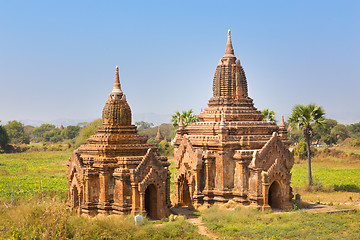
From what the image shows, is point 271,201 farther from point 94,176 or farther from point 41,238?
point 41,238

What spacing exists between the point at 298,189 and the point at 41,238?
22941mm

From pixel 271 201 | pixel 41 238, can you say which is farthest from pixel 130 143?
pixel 271 201

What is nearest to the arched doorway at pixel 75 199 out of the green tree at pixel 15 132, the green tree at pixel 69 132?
the green tree at pixel 15 132

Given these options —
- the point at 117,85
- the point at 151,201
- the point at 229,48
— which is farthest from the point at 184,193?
the point at 229,48

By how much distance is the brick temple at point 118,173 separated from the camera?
20.9 metres

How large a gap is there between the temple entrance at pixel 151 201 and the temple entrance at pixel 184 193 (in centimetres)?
422

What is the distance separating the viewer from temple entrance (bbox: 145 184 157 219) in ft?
72.0

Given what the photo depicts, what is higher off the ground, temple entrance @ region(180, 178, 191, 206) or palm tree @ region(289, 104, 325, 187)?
palm tree @ region(289, 104, 325, 187)

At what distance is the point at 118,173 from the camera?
68.7 ft

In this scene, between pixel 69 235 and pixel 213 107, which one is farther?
pixel 213 107

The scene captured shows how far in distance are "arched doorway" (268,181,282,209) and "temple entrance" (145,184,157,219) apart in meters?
7.26

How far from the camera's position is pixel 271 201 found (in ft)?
85.5

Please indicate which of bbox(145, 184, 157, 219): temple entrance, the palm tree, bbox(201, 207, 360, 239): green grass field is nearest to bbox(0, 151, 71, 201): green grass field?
bbox(145, 184, 157, 219): temple entrance

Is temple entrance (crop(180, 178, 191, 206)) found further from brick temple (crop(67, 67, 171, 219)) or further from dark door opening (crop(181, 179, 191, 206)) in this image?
brick temple (crop(67, 67, 171, 219))
